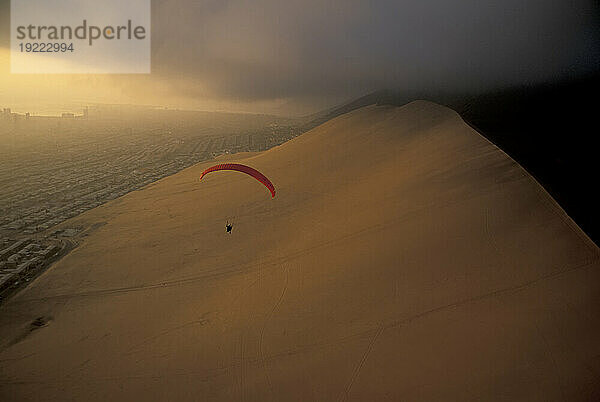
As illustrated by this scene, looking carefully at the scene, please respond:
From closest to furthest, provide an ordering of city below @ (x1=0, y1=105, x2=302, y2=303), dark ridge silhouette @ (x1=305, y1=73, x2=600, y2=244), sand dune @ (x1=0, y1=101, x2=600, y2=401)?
sand dune @ (x1=0, y1=101, x2=600, y2=401)
dark ridge silhouette @ (x1=305, y1=73, x2=600, y2=244)
city below @ (x1=0, y1=105, x2=302, y2=303)

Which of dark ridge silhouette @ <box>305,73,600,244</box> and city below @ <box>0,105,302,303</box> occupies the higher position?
dark ridge silhouette @ <box>305,73,600,244</box>

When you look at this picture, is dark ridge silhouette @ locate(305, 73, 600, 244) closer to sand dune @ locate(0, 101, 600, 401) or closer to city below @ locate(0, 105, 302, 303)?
sand dune @ locate(0, 101, 600, 401)

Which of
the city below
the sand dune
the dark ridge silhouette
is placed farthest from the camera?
the city below

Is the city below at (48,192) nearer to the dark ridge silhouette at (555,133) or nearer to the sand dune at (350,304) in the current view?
the sand dune at (350,304)

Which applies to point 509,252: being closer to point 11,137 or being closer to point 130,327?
point 130,327

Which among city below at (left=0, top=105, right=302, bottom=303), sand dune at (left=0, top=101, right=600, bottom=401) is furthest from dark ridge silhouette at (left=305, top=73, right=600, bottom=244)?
city below at (left=0, top=105, right=302, bottom=303)

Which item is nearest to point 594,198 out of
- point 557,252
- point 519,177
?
point 519,177

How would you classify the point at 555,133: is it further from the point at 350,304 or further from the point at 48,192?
the point at 48,192
